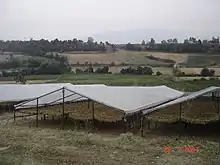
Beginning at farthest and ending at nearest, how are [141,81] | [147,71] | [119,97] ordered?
[147,71], [141,81], [119,97]

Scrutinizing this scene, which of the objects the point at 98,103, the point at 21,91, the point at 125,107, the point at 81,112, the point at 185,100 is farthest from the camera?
the point at 21,91

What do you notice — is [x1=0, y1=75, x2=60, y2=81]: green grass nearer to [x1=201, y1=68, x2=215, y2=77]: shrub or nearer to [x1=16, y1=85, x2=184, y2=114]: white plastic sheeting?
[x1=201, y1=68, x2=215, y2=77]: shrub

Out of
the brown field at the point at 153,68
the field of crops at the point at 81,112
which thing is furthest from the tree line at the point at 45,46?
the field of crops at the point at 81,112

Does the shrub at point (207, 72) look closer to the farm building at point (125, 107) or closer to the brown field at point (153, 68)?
the brown field at point (153, 68)

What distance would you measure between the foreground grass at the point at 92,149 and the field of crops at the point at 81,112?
2.43ft

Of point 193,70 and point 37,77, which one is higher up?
point 193,70

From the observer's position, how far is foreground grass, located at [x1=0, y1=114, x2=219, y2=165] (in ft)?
18.4

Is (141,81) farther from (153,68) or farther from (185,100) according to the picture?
(185,100)

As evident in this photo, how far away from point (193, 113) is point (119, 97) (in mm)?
2118

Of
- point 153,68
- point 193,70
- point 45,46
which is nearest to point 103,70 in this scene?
point 153,68

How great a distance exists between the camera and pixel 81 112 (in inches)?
361

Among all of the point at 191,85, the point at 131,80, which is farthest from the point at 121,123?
the point at 131,80

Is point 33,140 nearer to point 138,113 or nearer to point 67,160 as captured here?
point 67,160

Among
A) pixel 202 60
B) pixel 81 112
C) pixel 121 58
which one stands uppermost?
pixel 121 58
